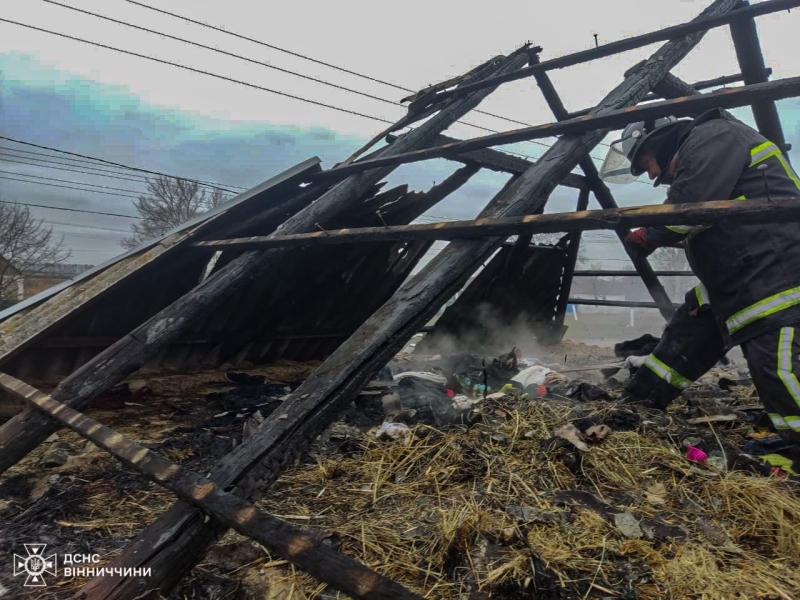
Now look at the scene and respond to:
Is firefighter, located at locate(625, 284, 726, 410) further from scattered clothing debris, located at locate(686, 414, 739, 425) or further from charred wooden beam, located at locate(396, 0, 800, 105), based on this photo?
charred wooden beam, located at locate(396, 0, 800, 105)

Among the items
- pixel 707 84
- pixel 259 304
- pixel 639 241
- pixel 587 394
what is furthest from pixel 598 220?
pixel 707 84

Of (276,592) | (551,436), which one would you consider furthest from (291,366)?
(276,592)

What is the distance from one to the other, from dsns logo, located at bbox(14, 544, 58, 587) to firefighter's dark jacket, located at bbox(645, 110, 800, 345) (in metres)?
3.27

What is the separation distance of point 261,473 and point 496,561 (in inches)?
33.8

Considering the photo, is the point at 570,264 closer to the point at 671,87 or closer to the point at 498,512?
the point at 671,87

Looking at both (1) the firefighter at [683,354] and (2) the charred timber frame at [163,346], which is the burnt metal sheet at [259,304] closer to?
(2) the charred timber frame at [163,346]

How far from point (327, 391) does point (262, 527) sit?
611 mm

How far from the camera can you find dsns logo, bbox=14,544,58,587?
169 centimetres

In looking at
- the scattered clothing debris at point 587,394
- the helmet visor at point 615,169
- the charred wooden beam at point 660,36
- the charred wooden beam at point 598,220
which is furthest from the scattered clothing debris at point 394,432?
the helmet visor at point 615,169

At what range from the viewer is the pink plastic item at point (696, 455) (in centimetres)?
240

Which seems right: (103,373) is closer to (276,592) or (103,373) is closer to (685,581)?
(276,592)

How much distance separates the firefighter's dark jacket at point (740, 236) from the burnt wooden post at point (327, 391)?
0.65m

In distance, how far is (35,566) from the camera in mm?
1770

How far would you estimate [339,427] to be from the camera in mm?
3205
